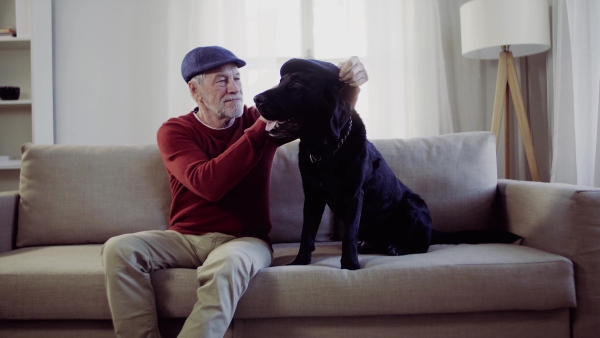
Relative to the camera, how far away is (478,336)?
1.42 m

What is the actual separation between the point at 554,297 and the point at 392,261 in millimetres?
464

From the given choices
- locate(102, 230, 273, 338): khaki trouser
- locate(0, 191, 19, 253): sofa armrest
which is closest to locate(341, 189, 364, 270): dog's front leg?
locate(102, 230, 273, 338): khaki trouser

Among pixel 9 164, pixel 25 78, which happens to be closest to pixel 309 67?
pixel 9 164

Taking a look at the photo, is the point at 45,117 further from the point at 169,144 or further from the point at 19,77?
the point at 169,144

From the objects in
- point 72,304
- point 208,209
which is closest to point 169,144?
point 208,209

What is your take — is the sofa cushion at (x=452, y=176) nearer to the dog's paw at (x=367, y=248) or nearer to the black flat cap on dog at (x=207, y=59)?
the dog's paw at (x=367, y=248)

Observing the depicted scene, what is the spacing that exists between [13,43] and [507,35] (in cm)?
312

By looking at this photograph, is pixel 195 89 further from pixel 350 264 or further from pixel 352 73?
pixel 350 264

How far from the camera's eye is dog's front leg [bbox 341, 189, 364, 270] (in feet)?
4.80

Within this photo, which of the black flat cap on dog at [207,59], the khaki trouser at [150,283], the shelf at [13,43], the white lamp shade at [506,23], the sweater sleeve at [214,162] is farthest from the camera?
the shelf at [13,43]

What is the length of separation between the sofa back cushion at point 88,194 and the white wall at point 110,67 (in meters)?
1.43

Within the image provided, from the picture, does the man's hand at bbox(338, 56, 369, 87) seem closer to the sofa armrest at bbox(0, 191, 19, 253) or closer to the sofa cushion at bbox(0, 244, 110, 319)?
the sofa cushion at bbox(0, 244, 110, 319)

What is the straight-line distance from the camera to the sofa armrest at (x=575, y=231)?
1438mm

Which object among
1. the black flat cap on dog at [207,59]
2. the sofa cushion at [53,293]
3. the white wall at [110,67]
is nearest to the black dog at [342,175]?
the black flat cap on dog at [207,59]
